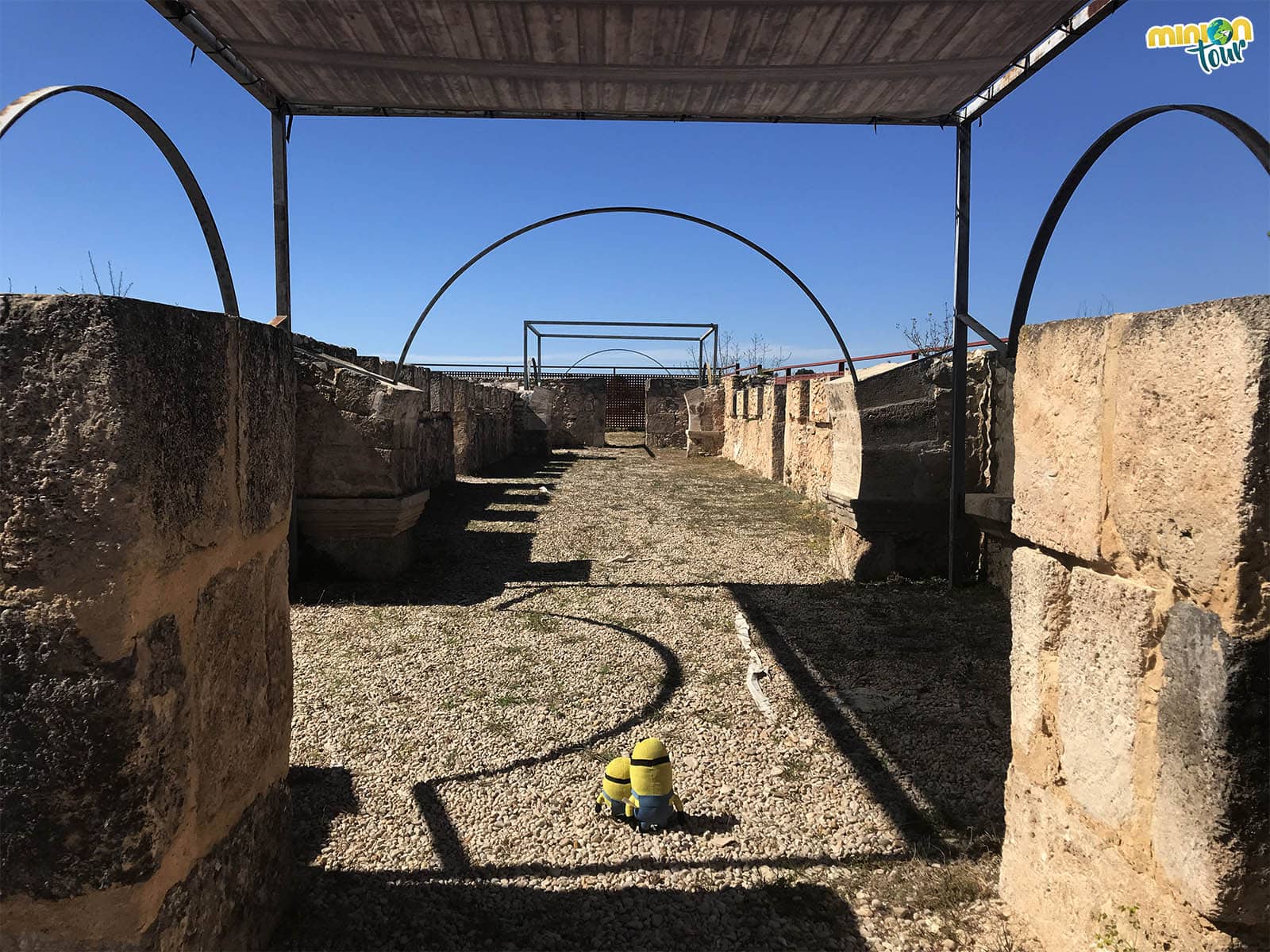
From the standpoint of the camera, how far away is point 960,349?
206 inches

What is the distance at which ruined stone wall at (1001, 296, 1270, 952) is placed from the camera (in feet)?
4.61

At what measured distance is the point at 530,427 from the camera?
1722 cm

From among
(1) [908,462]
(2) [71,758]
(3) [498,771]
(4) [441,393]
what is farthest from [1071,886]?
(4) [441,393]

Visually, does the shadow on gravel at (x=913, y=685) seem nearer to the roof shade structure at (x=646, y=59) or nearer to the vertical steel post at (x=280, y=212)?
the roof shade structure at (x=646, y=59)

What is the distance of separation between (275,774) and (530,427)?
15.3 metres

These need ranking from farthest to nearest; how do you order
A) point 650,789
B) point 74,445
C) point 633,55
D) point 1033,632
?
point 633,55
point 650,789
point 1033,632
point 74,445

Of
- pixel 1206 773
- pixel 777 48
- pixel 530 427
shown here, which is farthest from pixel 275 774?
pixel 530 427

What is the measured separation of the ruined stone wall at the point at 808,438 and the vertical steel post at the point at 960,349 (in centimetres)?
261

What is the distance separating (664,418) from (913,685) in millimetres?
15979

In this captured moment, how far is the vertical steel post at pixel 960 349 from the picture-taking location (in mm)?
5125

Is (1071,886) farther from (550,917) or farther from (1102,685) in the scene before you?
(550,917)

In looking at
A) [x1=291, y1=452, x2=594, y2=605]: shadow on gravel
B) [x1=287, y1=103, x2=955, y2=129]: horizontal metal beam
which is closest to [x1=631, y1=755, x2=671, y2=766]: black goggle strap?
[x1=291, y1=452, x2=594, y2=605]: shadow on gravel

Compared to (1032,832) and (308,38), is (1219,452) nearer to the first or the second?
(1032,832)

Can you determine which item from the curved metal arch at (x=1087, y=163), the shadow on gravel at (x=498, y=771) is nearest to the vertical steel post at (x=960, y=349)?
the curved metal arch at (x=1087, y=163)
